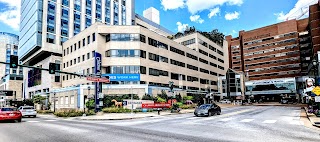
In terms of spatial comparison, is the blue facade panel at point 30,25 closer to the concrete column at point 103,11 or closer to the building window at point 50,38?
the building window at point 50,38

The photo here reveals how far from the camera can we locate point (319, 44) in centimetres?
7650

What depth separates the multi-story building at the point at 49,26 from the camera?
62.3 meters

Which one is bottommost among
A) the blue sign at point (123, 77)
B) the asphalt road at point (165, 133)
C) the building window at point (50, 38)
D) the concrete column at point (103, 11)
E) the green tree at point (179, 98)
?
the green tree at point (179, 98)

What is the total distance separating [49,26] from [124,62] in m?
30.6

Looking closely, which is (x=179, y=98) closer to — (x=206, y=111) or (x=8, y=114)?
(x=206, y=111)

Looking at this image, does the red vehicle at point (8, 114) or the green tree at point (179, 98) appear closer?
the red vehicle at point (8, 114)

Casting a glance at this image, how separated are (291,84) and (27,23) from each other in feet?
290

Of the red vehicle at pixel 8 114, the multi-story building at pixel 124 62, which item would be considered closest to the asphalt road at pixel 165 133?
the red vehicle at pixel 8 114

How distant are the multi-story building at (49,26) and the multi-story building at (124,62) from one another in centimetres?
484

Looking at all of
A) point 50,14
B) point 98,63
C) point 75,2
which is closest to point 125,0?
point 75,2

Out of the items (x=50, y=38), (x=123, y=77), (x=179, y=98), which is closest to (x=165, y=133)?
(x=123, y=77)

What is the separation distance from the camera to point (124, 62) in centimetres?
4684

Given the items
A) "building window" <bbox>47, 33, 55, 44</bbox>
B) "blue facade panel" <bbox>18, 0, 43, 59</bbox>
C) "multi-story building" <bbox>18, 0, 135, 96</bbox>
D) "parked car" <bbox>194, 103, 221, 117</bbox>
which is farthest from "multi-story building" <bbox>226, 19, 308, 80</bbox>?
"blue facade panel" <bbox>18, 0, 43, 59</bbox>

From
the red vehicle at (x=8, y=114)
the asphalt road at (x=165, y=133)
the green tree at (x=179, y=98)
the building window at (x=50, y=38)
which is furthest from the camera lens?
the building window at (x=50, y=38)
